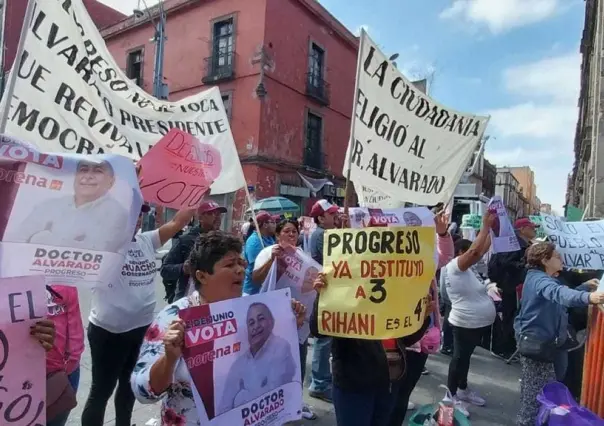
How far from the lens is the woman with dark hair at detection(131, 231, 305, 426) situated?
1718mm

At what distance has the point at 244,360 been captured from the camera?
1.98m

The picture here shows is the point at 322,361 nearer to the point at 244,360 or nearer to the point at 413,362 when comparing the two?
the point at 413,362

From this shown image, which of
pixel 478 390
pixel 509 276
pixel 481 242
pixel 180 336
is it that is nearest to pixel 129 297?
pixel 180 336

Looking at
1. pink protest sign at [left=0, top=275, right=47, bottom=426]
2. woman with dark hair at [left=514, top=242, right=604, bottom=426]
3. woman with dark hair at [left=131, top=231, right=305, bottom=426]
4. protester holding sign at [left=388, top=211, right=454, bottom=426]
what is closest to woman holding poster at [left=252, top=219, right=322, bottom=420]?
protester holding sign at [left=388, top=211, right=454, bottom=426]

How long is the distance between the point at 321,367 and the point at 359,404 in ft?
6.72

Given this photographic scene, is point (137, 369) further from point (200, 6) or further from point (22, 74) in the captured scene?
point (200, 6)

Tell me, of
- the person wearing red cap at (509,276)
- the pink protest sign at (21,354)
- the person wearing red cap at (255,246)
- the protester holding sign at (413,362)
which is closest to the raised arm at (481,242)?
the protester holding sign at (413,362)

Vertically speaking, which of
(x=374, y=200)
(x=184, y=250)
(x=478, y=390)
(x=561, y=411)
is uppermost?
(x=374, y=200)

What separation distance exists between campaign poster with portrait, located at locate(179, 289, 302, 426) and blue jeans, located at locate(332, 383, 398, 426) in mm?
518

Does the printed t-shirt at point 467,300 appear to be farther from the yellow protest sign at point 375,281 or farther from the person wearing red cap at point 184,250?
the person wearing red cap at point 184,250

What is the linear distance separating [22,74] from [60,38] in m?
0.38

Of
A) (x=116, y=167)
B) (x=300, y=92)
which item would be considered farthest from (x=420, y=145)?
(x=300, y=92)

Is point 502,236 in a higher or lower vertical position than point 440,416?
higher

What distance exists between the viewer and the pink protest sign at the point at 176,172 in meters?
3.15
